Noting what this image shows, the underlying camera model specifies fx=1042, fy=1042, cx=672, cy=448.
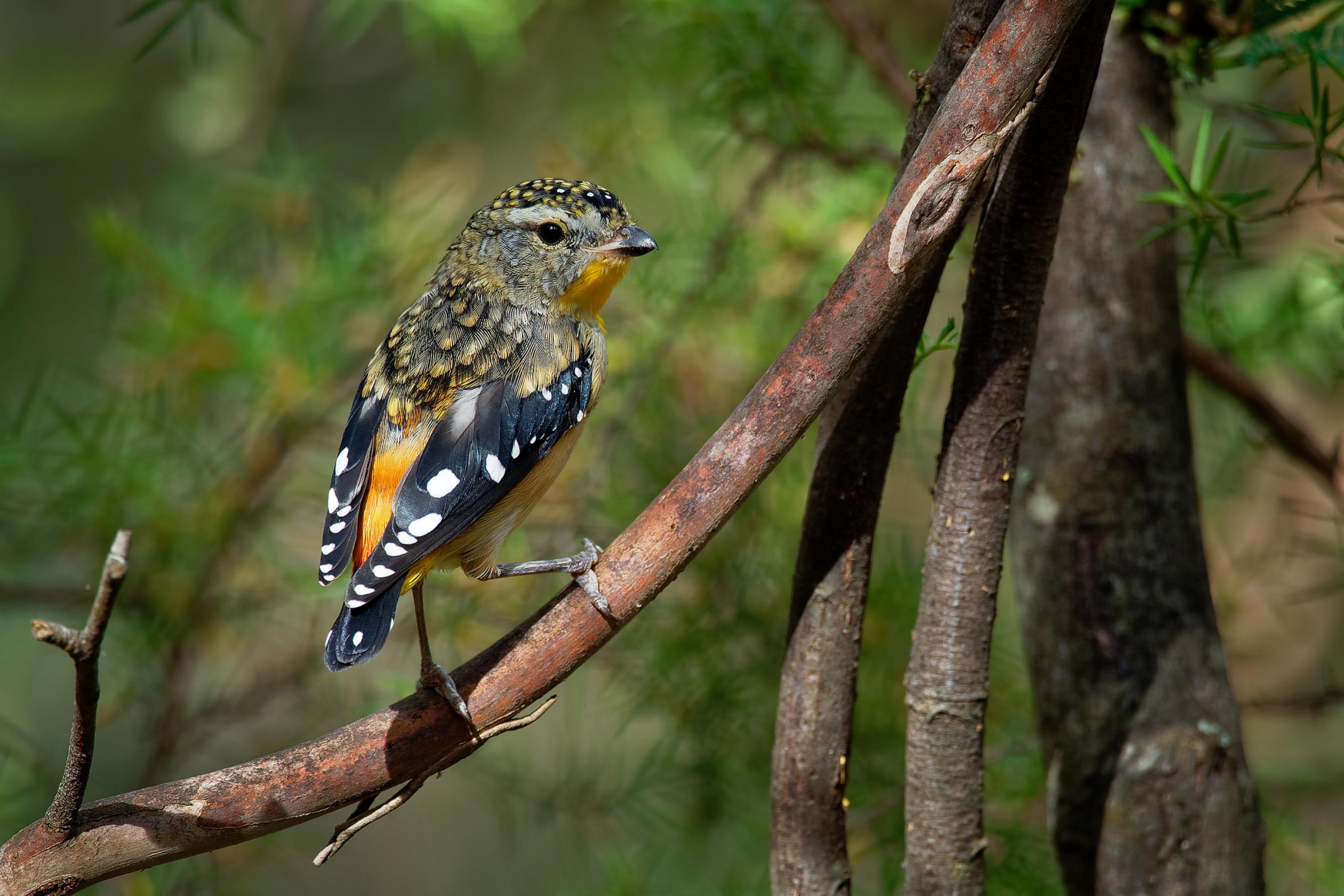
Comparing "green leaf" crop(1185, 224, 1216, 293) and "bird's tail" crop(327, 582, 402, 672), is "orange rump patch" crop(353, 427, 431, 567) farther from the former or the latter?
"green leaf" crop(1185, 224, 1216, 293)

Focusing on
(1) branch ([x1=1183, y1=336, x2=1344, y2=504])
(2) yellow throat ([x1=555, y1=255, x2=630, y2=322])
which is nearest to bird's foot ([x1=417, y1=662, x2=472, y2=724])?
(2) yellow throat ([x1=555, y1=255, x2=630, y2=322])

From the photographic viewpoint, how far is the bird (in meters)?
1.43

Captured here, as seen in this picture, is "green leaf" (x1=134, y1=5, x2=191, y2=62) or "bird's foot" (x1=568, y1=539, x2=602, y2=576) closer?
"bird's foot" (x1=568, y1=539, x2=602, y2=576)

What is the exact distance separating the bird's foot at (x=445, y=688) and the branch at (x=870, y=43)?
60.1 inches

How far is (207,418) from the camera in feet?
8.59

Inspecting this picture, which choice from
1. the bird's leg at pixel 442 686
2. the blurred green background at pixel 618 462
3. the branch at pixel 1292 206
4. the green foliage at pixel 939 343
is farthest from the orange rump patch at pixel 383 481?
the branch at pixel 1292 206

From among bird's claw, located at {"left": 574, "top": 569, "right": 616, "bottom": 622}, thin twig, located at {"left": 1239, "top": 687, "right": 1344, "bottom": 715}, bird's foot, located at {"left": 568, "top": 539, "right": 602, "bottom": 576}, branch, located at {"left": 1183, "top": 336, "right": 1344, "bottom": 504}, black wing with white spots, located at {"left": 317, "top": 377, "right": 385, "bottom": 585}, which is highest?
black wing with white spots, located at {"left": 317, "top": 377, "right": 385, "bottom": 585}

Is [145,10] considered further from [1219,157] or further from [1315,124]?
[1315,124]

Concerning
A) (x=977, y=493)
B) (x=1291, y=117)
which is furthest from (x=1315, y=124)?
(x=977, y=493)

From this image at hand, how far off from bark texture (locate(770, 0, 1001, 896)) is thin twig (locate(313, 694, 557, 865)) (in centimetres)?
32

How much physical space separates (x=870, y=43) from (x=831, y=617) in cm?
133

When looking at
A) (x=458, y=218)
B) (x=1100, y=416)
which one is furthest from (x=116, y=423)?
(x=1100, y=416)

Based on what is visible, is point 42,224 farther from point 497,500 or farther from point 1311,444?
point 1311,444

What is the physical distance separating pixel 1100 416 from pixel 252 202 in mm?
2145
